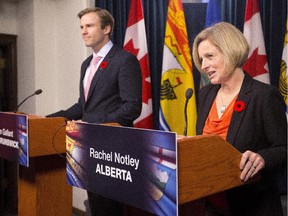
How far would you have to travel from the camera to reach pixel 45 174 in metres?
2.29

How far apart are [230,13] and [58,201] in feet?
7.41

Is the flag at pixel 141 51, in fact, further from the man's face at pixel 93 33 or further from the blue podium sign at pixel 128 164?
the blue podium sign at pixel 128 164

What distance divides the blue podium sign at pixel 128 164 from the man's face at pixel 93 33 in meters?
0.96

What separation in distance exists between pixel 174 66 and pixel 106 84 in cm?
159

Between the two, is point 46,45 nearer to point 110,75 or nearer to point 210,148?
point 110,75

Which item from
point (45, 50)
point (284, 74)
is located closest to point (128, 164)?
point (284, 74)

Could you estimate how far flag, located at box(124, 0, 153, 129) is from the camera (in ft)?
12.4

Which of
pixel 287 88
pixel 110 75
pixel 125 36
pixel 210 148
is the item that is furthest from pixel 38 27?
pixel 210 148

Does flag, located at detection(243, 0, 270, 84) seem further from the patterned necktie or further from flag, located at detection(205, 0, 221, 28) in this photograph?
the patterned necktie

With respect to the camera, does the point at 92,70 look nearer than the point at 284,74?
Yes

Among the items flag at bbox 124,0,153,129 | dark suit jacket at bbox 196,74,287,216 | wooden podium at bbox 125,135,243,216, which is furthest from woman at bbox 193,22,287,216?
flag at bbox 124,0,153,129

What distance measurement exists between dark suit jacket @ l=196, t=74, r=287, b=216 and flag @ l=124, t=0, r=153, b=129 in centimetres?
234

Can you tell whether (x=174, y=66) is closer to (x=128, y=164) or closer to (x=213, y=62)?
(x=213, y=62)

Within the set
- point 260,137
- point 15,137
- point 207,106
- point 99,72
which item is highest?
point 99,72
